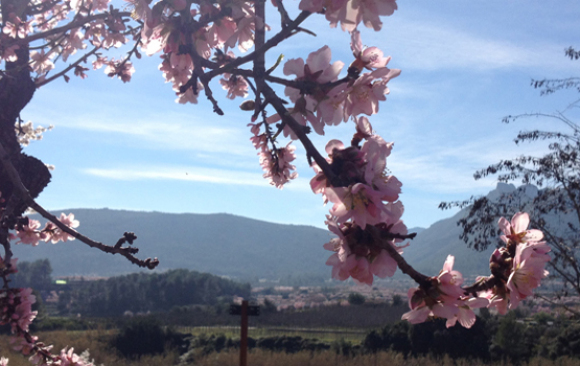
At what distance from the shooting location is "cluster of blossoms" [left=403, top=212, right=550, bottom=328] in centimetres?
100

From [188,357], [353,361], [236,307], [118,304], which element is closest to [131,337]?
[188,357]

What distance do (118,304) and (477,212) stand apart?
6222 cm

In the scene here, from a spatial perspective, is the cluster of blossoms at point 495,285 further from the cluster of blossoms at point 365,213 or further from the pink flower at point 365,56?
the pink flower at point 365,56

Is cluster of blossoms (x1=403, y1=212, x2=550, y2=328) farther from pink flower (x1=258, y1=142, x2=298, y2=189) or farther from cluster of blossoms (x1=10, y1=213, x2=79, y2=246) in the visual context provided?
cluster of blossoms (x1=10, y1=213, x2=79, y2=246)

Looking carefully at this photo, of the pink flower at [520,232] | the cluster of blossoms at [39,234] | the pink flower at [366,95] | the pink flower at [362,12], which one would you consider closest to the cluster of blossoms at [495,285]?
the pink flower at [520,232]

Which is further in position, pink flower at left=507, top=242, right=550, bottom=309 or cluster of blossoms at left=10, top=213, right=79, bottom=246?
cluster of blossoms at left=10, top=213, right=79, bottom=246

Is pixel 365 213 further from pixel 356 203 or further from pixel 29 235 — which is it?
pixel 29 235

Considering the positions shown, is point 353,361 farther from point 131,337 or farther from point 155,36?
point 155,36

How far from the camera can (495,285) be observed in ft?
3.68

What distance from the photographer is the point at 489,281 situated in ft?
3.72

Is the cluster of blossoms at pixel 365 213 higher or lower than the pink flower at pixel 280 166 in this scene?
lower

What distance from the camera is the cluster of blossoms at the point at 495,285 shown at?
1.00m

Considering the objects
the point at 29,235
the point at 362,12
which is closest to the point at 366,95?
the point at 362,12

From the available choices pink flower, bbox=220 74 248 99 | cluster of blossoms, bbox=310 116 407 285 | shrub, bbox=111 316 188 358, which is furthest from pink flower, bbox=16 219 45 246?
shrub, bbox=111 316 188 358
